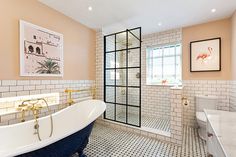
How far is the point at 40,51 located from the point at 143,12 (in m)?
2.02

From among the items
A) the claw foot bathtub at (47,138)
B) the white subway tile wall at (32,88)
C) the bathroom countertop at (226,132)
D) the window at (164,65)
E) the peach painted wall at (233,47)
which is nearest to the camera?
the bathroom countertop at (226,132)

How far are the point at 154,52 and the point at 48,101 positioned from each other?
3.05m

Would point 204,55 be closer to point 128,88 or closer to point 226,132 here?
point 128,88

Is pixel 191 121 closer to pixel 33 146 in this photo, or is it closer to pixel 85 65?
pixel 85 65

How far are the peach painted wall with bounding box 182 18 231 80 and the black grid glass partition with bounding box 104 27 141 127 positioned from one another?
1.24 meters

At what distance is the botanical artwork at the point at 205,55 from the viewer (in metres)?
2.67

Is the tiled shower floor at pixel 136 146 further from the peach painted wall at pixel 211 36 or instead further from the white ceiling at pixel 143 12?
the white ceiling at pixel 143 12

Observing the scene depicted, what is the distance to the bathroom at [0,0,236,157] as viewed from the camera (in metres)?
1.76

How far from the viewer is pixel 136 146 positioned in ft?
7.10

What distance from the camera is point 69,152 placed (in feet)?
4.94

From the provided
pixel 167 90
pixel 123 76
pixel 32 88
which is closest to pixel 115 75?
pixel 123 76

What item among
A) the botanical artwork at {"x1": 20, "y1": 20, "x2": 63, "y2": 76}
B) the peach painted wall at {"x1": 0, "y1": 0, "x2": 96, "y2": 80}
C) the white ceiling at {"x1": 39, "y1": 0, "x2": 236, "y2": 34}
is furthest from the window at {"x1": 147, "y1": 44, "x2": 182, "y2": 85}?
the botanical artwork at {"x1": 20, "y1": 20, "x2": 63, "y2": 76}

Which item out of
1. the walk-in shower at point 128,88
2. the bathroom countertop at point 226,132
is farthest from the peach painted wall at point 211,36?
the bathroom countertop at point 226,132

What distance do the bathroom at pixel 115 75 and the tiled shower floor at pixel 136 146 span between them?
0.02 metres
